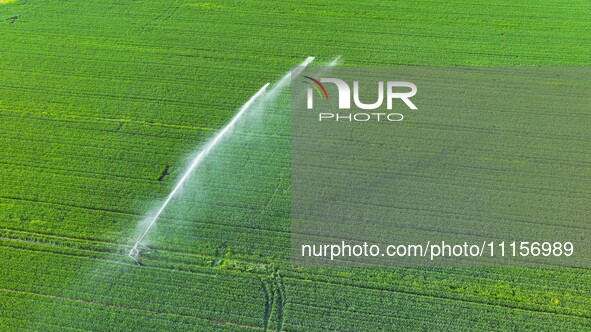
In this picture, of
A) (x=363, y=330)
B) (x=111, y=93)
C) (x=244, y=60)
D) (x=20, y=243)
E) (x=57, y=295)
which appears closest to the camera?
(x=363, y=330)

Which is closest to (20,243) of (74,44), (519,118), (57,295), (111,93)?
(57,295)

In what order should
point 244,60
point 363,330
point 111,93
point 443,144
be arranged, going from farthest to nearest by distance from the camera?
point 244,60
point 111,93
point 443,144
point 363,330

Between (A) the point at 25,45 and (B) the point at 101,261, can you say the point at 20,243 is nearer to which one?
(B) the point at 101,261

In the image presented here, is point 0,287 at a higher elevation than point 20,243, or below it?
below

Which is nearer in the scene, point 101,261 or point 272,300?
point 272,300

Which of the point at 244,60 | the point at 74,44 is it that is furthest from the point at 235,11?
the point at 74,44

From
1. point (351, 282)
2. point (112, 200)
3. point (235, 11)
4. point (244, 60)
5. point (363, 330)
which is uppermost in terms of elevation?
point (235, 11)

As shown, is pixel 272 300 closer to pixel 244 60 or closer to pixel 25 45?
pixel 244 60
